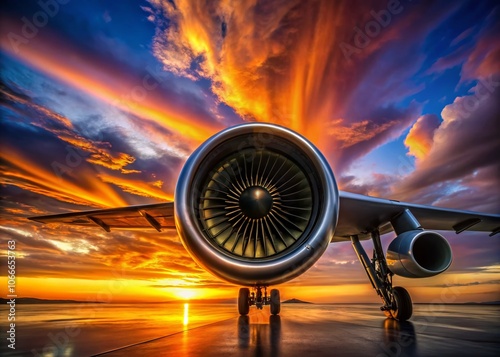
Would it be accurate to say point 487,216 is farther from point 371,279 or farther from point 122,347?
point 122,347

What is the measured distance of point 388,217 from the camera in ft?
23.3

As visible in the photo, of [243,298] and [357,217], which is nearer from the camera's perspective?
[357,217]

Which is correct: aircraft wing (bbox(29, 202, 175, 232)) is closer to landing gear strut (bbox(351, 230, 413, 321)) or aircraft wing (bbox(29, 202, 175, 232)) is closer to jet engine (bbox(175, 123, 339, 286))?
jet engine (bbox(175, 123, 339, 286))

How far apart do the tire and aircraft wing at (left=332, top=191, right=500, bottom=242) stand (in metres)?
1.44

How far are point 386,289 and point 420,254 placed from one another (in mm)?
2133

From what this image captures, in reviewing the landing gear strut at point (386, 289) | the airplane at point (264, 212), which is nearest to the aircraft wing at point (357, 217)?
the landing gear strut at point (386, 289)

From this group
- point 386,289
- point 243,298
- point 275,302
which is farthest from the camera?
point 275,302

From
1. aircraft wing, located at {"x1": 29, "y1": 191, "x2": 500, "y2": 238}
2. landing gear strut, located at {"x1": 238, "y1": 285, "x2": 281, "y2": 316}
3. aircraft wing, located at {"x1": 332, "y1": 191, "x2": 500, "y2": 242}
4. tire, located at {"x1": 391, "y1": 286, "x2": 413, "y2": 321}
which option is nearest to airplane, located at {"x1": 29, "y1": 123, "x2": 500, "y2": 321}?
aircraft wing, located at {"x1": 332, "y1": 191, "x2": 500, "y2": 242}

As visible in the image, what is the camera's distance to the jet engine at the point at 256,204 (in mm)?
4121

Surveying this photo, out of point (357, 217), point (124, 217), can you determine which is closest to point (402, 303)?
point (357, 217)

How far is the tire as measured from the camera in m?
7.13

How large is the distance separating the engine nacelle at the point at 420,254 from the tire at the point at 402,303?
74.5 inches

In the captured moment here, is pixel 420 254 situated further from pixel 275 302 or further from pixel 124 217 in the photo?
pixel 124 217

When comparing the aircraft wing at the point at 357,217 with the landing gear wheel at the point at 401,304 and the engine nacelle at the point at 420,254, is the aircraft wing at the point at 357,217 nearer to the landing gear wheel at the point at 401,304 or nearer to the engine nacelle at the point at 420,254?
the engine nacelle at the point at 420,254
